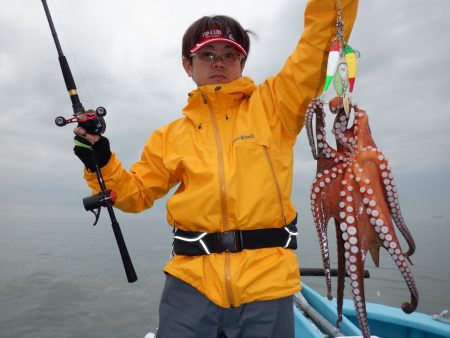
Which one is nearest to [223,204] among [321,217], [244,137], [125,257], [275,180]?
[275,180]

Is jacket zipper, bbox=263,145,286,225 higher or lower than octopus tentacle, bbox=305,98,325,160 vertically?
lower

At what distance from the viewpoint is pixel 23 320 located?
15758 millimetres

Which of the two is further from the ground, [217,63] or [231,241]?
[217,63]

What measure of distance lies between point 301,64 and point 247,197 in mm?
1118

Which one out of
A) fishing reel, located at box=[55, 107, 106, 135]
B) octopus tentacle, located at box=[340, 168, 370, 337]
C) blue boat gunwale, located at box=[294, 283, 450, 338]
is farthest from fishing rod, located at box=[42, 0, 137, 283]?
blue boat gunwale, located at box=[294, 283, 450, 338]

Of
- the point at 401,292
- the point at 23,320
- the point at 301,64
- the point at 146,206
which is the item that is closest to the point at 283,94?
the point at 301,64

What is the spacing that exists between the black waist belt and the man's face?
1.53 m

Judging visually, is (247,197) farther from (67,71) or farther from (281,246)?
(67,71)

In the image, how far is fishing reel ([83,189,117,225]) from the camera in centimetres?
294

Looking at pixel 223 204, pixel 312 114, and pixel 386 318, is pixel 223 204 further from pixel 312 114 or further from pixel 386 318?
pixel 386 318

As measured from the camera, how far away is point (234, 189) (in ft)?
8.43

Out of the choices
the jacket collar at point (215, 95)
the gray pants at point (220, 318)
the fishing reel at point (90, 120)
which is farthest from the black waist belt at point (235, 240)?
the fishing reel at point (90, 120)

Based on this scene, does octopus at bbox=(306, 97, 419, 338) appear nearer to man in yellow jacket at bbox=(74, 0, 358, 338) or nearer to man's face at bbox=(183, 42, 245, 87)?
man in yellow jacket at bbox=(74, 0, 358, 338)

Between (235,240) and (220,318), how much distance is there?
634 millimetres
